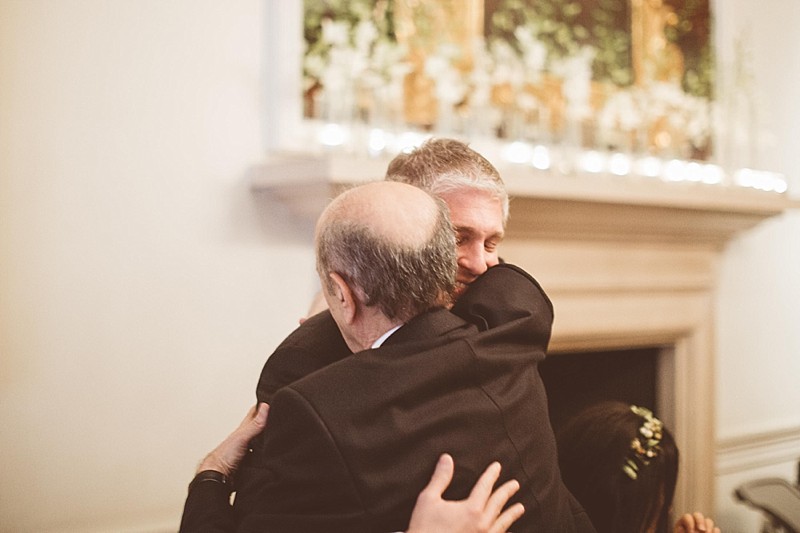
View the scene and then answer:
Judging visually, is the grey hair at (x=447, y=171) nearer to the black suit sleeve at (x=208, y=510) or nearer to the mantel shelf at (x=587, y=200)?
the mantel shelf at (x=587, y=200)

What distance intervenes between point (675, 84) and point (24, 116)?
2828mm

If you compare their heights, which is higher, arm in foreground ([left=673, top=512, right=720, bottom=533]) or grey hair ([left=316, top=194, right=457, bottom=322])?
grey hair ([left=316, top=194, right=457, bottom=322])

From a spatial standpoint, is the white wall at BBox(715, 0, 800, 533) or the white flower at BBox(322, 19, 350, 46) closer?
the white flower at BBox(322, 19, 350, 46)

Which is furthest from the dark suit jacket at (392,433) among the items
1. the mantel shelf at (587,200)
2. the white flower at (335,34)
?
the white flower at (335,34)

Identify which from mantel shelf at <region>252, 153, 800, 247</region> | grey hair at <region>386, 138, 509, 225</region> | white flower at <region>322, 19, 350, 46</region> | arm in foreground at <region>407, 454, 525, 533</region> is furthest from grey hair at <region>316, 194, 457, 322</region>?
white flower at <region>322, 19, 350, 46</region>

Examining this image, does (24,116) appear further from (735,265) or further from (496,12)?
(735,265)

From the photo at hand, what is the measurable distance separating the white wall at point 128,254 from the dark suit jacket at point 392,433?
1117 mm

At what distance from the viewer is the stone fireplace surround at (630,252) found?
2.65 m

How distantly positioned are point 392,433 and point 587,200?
1.89 m

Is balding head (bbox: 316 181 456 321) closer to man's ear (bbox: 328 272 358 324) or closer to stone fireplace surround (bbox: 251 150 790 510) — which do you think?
man's ear (bbox: 328 272 358 324)

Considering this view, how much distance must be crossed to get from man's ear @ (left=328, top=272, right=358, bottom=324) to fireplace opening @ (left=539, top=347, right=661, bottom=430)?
7.54 feet

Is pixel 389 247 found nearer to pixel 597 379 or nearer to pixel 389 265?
pixel 389 265

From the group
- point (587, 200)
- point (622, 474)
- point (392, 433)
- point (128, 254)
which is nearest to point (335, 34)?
point (128, 254)

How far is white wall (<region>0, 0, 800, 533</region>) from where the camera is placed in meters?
2.25
